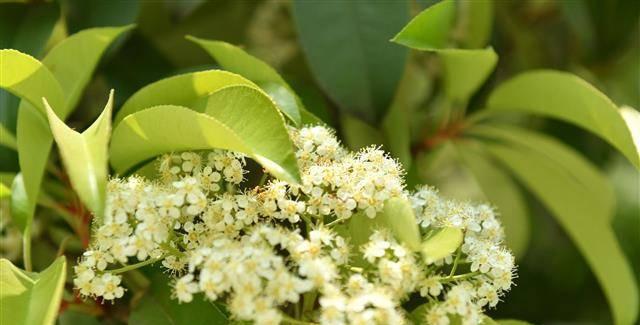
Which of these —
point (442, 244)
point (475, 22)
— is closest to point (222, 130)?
point (442, 244)

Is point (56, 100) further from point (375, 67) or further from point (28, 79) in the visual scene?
point (375, 67)

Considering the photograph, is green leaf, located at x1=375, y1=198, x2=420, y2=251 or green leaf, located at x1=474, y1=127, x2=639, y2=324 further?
green leaf, located at x1=474, y1=127, x2=639, y2=324

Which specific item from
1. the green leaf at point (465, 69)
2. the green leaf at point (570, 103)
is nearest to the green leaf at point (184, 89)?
the green leaf at point (465, 69)

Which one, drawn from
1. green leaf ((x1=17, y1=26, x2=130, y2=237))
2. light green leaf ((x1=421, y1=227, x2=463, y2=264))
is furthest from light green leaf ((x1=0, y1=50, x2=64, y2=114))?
light green leaf ((x1=421, y1=227, x2=463, y2=264))

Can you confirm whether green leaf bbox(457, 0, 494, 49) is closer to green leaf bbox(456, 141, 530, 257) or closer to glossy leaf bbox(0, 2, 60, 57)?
green leaf bbox(456, 141, 530, 257)

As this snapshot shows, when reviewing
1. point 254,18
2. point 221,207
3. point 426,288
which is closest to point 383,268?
point 426,288

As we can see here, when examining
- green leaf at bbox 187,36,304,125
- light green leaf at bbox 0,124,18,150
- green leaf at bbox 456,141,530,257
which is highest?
green leaf at bbox 456,141,530,257

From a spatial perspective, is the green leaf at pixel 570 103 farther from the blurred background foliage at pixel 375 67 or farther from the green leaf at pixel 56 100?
the green leaf at pixel 56 100
